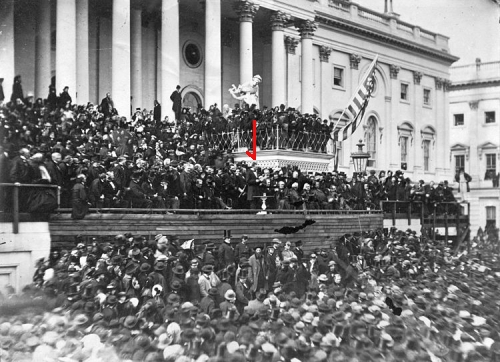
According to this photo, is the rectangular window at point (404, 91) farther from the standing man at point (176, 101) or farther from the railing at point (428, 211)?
the standing man at point (176, 101)

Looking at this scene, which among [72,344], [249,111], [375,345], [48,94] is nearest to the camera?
[72,344]

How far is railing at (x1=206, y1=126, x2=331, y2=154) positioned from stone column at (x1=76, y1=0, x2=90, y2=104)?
5.49 meters

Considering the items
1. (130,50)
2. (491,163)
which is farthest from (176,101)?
(491,163)

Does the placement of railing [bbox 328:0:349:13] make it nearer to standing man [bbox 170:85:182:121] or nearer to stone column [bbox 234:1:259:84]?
stone column [bbox 234:1:259:84]

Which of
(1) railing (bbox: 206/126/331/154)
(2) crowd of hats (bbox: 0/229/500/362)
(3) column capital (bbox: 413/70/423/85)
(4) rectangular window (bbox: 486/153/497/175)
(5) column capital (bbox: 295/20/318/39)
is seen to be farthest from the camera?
(3) column capital (bbox: 413/70/423/85)

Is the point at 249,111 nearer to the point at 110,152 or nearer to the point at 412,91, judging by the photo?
the point at 110,152

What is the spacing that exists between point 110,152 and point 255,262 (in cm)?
726

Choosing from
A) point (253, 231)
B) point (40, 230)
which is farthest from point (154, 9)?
point (40, 230)

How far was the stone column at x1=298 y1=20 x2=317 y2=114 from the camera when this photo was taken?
127 feet

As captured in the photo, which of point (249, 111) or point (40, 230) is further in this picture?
point (249, 111)

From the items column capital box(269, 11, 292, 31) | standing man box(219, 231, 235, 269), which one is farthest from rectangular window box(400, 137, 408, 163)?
standing man box(219, 231, 235, 269)

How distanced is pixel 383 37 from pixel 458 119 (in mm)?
11690

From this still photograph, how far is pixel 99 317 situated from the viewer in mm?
10938

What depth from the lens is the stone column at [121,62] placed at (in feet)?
89.0
